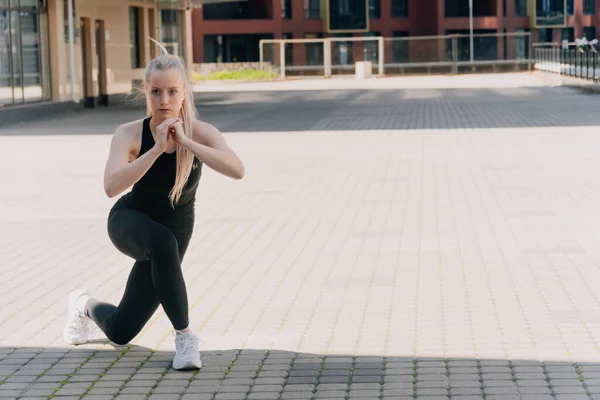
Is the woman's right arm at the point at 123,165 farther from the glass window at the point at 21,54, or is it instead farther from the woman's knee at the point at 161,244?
the glass window at the point at 21,54

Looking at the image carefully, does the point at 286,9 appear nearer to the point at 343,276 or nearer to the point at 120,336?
the point at 343,276

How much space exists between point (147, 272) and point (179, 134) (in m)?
0.81

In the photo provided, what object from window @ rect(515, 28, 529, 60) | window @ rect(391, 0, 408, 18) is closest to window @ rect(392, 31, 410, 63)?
window @ rect(515, 28, 529, 60)

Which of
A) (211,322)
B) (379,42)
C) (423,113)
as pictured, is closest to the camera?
(211,322)

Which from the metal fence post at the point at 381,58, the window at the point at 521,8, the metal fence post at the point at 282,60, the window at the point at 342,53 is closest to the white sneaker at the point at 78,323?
the metal fence post at the point at 282,60

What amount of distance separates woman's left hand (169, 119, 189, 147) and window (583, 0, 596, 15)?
7628 centimetres

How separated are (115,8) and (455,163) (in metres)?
23.9

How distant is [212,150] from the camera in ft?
19.1

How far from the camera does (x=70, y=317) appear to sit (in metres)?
6.69

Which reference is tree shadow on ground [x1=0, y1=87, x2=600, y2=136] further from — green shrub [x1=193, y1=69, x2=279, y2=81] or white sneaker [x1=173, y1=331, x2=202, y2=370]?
green shrub [x1=193, y1=69, x2=279, y2=81]

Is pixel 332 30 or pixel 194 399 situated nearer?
pixel 194 399

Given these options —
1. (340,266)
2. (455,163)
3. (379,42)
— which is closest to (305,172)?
(455,163)

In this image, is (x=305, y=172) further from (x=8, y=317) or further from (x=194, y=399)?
(x=194, y=399)

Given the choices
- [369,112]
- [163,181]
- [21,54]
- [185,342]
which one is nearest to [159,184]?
[163,181]
